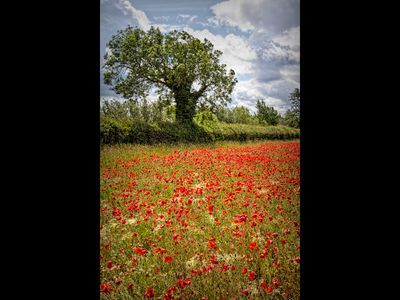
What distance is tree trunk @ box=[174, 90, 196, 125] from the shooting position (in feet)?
12.2

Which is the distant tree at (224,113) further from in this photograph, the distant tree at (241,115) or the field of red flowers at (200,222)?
the field of red flowers at (200,222)

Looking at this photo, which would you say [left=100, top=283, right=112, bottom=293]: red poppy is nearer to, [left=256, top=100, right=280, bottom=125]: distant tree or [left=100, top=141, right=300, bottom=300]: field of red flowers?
[left=100, top=141, right=300, bottom=300]: field of red flowers

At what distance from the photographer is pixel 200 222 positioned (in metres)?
3.14

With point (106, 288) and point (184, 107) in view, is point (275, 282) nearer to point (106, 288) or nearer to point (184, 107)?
point (106, 288)

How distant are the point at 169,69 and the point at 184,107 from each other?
1.79ft

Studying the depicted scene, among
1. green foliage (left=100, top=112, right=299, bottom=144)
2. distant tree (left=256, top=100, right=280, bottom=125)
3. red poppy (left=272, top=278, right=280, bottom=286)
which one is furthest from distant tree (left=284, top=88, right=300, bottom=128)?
red poppy (left=272, top=278, right=280, bottom=286)

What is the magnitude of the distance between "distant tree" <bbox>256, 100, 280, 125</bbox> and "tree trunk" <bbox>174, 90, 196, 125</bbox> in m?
0.90

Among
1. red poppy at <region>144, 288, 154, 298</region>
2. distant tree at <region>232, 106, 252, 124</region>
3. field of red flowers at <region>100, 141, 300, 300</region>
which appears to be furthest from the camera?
distant tree at <region>232, 106, 252, 124</region>

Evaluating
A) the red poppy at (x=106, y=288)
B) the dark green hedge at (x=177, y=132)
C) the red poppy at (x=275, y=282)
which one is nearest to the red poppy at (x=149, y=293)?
the red poppy at (x=106, y=288)

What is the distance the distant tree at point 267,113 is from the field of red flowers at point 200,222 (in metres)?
0.40
